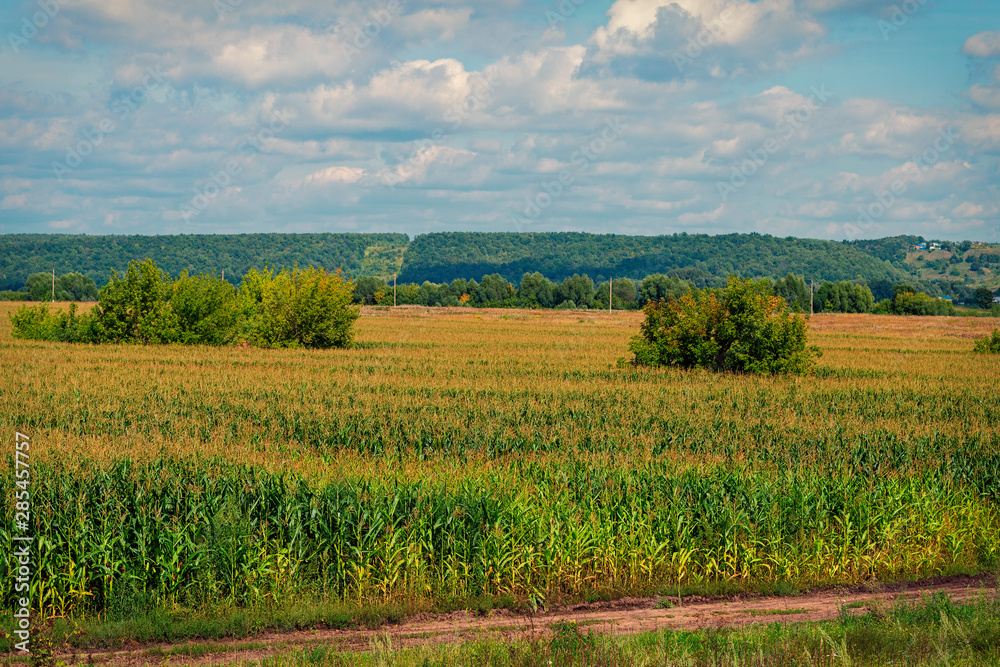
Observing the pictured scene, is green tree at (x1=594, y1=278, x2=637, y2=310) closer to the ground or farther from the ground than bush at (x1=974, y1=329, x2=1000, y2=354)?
farther from the ground

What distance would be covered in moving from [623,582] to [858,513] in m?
4.12

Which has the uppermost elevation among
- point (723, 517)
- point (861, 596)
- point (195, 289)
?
point (195, 289)

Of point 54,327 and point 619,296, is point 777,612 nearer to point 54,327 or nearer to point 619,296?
point 54,327

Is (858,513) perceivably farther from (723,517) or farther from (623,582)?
(623,582)

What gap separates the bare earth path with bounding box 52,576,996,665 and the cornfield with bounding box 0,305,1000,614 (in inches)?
18.6

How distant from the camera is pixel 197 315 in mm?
44500

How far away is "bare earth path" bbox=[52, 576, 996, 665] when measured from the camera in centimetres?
750

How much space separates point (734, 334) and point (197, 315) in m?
31.2

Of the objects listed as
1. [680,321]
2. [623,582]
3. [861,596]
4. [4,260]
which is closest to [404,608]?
[623,582]

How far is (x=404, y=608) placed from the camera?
28.5 feet

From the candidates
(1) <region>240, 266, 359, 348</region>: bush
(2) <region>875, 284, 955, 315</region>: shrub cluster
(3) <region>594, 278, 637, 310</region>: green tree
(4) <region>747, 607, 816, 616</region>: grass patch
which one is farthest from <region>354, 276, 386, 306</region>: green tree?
(4) <region>747, 607, 816, 616</region>: grass patch

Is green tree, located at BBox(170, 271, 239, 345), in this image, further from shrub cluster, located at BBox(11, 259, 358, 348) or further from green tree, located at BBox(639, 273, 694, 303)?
green tree, located at BBox(639, 273, 694, 303)

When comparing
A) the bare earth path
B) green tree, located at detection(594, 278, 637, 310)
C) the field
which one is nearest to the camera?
the bare earth path

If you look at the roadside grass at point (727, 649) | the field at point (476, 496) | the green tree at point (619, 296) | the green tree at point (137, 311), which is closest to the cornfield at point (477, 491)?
the field at point (476, 496)
